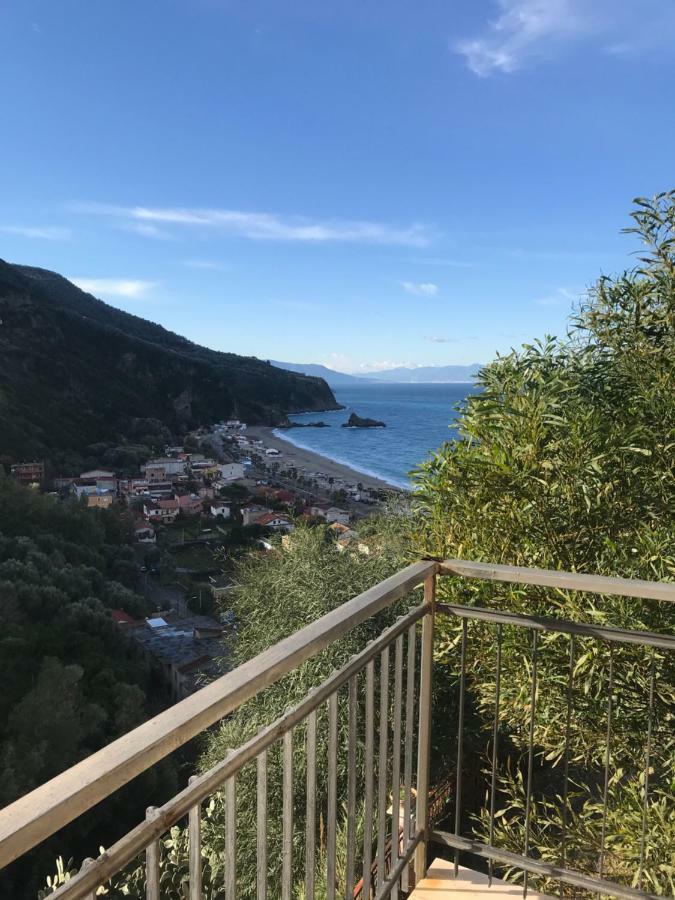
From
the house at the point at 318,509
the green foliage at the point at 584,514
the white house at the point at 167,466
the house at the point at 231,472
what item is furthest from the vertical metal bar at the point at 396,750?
the white house at the point at 167,466

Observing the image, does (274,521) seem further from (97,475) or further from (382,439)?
(382,439)

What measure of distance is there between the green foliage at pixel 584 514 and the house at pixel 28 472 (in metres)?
42.7

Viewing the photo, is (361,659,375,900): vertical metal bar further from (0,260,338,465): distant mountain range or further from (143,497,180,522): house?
(0,260,338,465): distant mountain range

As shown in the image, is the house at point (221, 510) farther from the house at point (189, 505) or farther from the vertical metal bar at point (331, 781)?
the vertical metal bar at point (331, 781)

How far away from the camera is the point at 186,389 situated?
261 ft

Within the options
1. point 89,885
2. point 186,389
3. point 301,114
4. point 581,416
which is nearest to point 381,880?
point 89,885

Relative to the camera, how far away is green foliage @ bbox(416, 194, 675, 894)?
250 centimetres

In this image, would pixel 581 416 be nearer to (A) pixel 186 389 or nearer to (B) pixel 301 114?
(B) pixel 301 114

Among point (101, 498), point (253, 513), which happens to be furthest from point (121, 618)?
point (101, 498)

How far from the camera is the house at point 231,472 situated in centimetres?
5484

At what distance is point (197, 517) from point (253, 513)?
221 inches

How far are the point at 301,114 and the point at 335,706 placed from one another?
15.0m

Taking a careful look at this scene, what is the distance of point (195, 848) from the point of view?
83cm

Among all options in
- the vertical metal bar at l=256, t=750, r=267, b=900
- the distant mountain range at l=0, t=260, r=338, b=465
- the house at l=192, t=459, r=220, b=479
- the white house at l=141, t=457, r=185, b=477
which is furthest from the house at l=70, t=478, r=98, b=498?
the vertical metal bar at l=256, t=750, r=267, b=900
